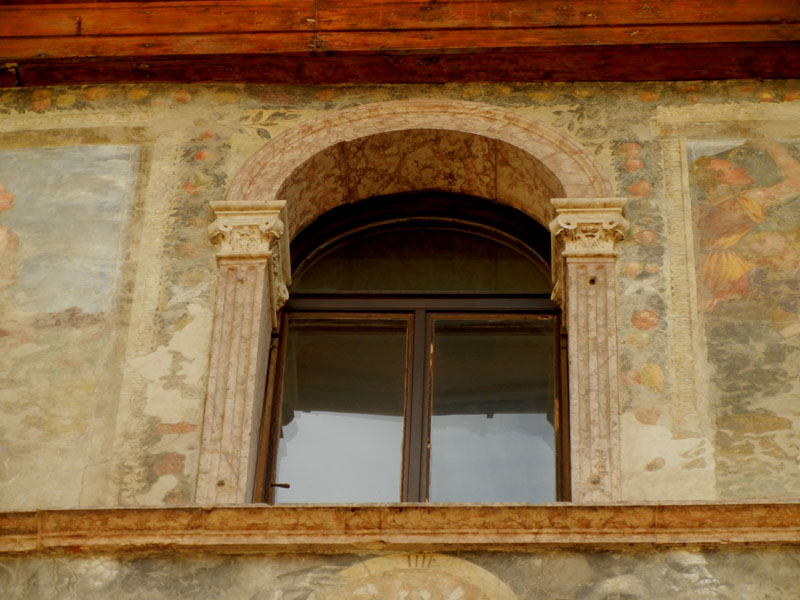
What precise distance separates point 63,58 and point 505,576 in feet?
12.1

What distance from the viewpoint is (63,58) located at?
9.03m

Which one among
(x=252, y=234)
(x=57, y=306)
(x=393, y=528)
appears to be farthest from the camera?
(x=252, y=234)

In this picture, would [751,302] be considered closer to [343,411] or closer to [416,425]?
[416,425]

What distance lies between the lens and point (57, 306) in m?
8.20

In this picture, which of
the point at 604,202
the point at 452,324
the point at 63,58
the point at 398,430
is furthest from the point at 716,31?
the point at 63,58

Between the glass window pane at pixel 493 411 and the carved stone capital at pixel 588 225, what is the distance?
52cm

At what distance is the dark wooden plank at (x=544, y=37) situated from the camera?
8.84 metres

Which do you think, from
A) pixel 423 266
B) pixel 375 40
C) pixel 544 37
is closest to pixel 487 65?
pixel 544 37

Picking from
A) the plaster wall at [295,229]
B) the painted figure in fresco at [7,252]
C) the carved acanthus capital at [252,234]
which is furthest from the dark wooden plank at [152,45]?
the carved acanthus capital at [252,234]

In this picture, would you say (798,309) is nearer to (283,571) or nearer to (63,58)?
(283,571)

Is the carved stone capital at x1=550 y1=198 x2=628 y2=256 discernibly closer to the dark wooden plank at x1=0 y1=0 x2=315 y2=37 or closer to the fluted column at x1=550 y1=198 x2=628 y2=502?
the fluted column at x1=550 y1=198 x2=628 y2=502

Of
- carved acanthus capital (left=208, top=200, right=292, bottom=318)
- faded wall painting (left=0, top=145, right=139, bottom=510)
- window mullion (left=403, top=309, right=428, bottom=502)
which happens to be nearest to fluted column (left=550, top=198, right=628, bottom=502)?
window mullion (left=403, top=309, right=428, bottom=502)

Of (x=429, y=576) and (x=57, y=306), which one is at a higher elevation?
(x=57, y=306)

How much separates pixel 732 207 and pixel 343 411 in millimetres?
2016
